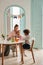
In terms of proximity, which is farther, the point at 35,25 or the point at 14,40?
the point at 35,25

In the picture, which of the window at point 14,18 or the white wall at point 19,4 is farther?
the window at point 14,18

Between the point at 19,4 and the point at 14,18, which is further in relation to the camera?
the point at 14,18

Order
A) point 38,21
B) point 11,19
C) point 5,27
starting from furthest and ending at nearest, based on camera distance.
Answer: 1. point 11,19
2. point 5,27
3. point 38,21

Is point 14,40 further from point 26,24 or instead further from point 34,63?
point 26,24

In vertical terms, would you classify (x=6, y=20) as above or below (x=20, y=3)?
below

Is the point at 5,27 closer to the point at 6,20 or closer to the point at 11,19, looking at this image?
the point at 6,20

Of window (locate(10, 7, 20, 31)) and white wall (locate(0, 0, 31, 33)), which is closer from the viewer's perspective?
white wall (locate(0, 0, 31, 33))

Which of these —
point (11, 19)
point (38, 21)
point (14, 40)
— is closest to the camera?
point (14, 40)

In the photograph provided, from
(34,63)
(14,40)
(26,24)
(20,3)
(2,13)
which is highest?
(20,3)

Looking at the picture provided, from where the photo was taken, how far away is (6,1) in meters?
7.33

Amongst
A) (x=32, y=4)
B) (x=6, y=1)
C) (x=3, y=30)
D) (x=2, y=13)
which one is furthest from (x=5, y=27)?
(x=32, y=4)

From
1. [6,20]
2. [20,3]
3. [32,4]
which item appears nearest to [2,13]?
[6,20]

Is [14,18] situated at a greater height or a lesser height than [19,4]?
lesser

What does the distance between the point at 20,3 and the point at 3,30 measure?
1.58 meters
